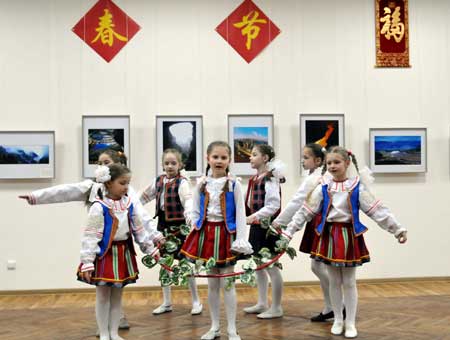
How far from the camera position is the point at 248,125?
5.95 m

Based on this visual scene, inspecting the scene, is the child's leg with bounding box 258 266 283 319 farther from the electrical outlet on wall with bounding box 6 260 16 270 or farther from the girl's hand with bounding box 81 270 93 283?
the electrical outlet on wall with bounding box 6 260 16 270

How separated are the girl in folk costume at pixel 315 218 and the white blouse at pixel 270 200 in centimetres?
11

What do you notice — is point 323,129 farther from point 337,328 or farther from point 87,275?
point 87,275

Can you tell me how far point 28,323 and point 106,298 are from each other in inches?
51.0

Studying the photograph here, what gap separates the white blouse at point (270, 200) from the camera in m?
4.13

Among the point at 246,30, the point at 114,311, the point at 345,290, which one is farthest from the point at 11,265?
the point at 345,290

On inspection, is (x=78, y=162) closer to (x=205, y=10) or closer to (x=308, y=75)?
(x=205, y=10)

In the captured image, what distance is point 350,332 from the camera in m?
3.67

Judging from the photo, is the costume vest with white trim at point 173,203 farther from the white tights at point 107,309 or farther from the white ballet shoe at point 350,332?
the white ballet shoe at point 350,332

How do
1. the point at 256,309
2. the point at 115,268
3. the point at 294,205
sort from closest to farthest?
1. the point at 115,268
2. the point at 294,205
3. the point at 256,309

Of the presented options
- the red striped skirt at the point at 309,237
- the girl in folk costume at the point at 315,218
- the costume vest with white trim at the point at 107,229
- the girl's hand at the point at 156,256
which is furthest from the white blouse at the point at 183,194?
the red striped skirt at the point at 309,237

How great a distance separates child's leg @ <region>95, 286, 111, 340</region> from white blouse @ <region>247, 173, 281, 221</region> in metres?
1.28

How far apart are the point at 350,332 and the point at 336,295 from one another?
259 mm

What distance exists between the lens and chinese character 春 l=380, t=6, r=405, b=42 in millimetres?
6113
